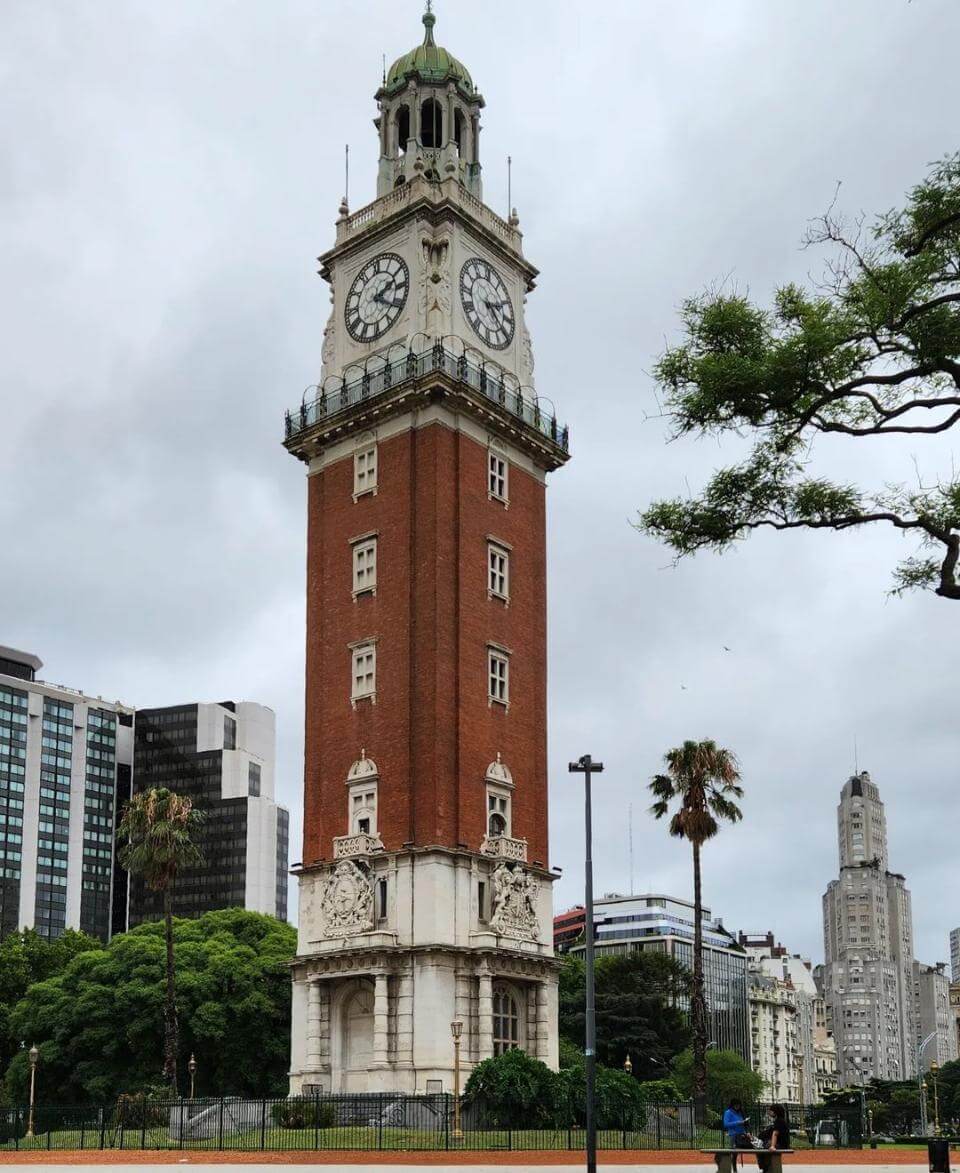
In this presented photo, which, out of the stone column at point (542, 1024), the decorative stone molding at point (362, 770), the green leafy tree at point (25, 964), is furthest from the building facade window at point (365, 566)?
the green leafy tree at point (25, 964)

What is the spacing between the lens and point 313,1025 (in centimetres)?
6003

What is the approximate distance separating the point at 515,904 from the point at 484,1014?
487 centimetres

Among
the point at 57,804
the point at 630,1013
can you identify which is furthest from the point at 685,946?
the point at 57,804

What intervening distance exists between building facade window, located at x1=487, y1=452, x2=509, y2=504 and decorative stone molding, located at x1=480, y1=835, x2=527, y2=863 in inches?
599

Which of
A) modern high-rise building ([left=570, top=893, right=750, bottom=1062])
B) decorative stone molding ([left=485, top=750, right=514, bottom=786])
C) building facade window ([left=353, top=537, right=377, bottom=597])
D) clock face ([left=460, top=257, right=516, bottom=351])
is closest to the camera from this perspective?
decorative stone molding ([left=485, top=750, right=514, bottom=786])

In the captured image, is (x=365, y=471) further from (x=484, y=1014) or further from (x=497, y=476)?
(x=484, y=1014)

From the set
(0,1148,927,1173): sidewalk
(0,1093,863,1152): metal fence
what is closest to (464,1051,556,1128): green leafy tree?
(0,1093,863,1152): metal fence

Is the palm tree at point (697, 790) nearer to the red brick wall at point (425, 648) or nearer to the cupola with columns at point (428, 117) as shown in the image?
the red brick wall at point (425, 648)

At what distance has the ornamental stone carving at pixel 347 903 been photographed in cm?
5950

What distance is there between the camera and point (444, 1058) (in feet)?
186

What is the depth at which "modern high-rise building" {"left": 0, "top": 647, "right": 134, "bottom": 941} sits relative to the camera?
169375 millimetres

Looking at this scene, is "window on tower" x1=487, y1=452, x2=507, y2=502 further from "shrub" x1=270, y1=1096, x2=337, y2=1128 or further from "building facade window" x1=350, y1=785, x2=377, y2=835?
"shrub" x1=270, y1=1096, x2=337, y2=1128

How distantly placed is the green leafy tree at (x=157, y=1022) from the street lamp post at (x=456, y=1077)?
72.7 feet

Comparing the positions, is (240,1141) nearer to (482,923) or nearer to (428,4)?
(482,923)
